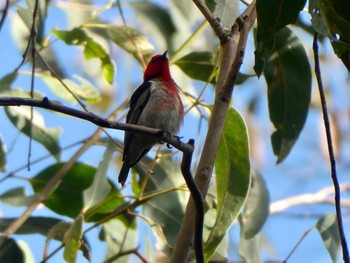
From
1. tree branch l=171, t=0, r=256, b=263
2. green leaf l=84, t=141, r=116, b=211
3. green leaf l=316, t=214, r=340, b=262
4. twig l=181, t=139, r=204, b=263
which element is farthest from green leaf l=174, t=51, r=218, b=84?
twig l=181, t=139, r=204, b=263

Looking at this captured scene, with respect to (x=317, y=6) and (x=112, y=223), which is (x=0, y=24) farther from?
(x=112, y=223)

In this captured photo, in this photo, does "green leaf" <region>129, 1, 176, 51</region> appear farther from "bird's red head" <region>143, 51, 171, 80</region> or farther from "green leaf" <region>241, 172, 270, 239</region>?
"green leaf" <region>241, 172, 270, 239</region>

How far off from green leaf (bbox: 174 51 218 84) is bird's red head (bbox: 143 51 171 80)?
459mm

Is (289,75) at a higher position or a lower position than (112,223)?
higher

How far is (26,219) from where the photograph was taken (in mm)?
3170

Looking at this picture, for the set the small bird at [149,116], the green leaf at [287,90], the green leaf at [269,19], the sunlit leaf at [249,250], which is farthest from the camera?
the small bird at [149,116]

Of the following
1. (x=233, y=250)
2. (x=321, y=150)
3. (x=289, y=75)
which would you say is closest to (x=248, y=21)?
(x=289, y=75)

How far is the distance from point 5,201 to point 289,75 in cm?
129

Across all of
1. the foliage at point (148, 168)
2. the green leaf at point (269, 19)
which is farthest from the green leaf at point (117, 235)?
the green leaf at point (269, 19)

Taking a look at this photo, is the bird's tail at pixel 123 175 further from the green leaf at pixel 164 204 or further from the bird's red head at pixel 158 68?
the bird's red head at pixel 158 68

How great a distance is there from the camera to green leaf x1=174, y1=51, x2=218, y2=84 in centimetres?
314

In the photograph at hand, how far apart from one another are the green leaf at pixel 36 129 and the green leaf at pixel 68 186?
94mm

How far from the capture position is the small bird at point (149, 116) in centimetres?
311

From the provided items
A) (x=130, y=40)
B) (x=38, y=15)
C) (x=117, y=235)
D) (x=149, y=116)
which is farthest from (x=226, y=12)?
(x=117, y=235)
